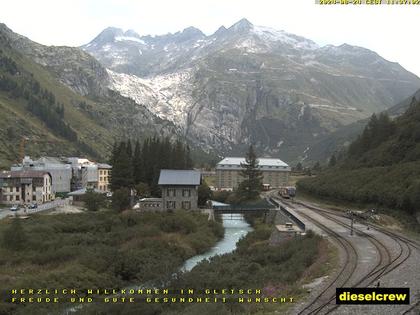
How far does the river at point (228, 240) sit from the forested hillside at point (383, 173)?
800 inches

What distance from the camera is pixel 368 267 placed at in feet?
111

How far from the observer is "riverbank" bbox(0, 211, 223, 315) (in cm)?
4597

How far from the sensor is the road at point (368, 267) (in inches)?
968

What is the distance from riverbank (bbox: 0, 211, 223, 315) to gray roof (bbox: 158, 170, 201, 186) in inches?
270

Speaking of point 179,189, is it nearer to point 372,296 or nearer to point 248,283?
point 248,283

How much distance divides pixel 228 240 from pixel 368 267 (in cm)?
4484

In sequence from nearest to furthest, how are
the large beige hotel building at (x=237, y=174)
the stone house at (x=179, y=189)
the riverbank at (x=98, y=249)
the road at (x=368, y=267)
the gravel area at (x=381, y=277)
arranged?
1. the gravel area at (x=381, y=277)
2. the road at (x=368, y=267)
3. the riverbank at (x=98, y=249)
4. the stone house at (x=179, y=189)
5. the large beige hotel building at (x=237, y=174)

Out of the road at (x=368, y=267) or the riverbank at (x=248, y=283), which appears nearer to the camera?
the road at (x=368, y=267)

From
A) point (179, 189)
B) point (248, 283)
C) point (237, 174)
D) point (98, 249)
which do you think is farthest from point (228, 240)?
point (237, 174)

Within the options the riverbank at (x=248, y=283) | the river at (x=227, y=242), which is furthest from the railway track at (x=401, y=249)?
the river at (x=227, y=242)

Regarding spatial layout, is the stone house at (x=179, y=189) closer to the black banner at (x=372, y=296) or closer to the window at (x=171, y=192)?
the window at (x=171, y=192)

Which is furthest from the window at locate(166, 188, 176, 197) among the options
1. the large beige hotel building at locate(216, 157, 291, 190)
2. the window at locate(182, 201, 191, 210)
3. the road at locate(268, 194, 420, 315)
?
the large beige hotel building at locate(216, 157, 291, 190)

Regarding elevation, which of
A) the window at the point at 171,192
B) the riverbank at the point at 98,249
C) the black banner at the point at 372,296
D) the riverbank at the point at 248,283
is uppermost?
the window at the point at 171,192

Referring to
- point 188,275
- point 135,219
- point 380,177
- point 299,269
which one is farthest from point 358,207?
point 188,275
